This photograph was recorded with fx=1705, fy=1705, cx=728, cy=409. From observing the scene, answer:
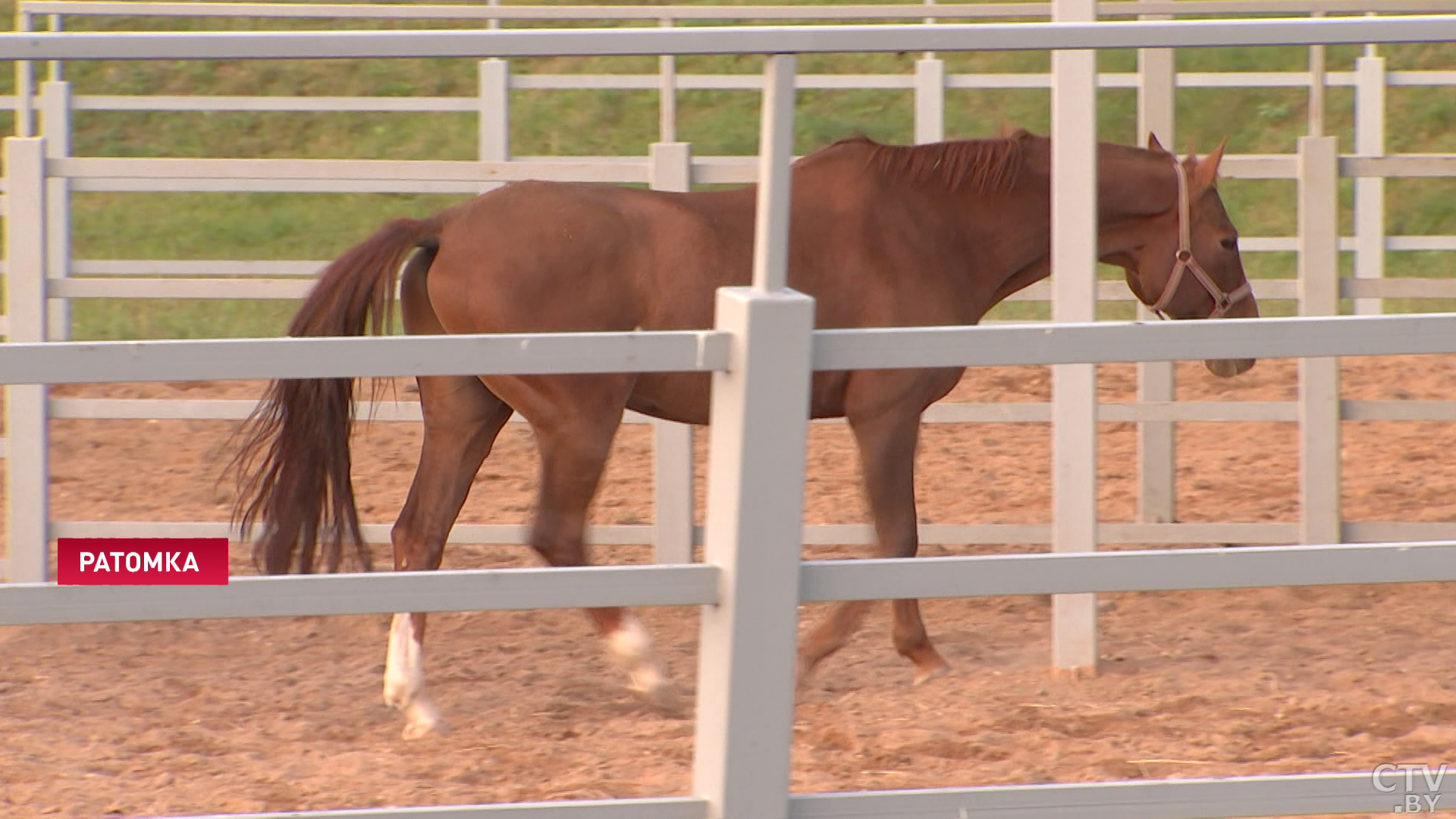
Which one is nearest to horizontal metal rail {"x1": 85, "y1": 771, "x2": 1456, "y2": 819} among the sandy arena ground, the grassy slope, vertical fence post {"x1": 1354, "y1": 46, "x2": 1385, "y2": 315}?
the sandy arena ground

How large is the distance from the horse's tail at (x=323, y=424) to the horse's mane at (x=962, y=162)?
1223 millimetres

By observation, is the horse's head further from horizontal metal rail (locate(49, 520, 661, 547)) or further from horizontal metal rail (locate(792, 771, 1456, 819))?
horizontal metal rail (locate(792, 771, 1456, 819))

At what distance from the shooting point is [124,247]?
37.4ft

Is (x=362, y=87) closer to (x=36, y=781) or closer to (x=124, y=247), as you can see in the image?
(x=124, y=247)

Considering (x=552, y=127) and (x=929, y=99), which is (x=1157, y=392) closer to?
(x=929, y=99)

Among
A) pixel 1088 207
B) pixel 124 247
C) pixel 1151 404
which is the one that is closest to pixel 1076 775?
pixel 1088 207

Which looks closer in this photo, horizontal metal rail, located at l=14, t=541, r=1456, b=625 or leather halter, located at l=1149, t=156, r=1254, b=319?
horizontal metal rail, located at l=14, t=541, r=1456, b=625

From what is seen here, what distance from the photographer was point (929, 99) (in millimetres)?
8523

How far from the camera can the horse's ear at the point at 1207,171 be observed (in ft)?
14.7

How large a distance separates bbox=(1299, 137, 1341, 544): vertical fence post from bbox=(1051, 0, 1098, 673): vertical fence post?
1316 millimetres

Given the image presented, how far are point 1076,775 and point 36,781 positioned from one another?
79.5 inches

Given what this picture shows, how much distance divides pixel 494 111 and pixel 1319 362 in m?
5.14

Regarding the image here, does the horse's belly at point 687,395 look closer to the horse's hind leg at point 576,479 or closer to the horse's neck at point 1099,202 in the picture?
the horse's hind leg at point 576,479

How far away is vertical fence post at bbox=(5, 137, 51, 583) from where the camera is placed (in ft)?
15.7
